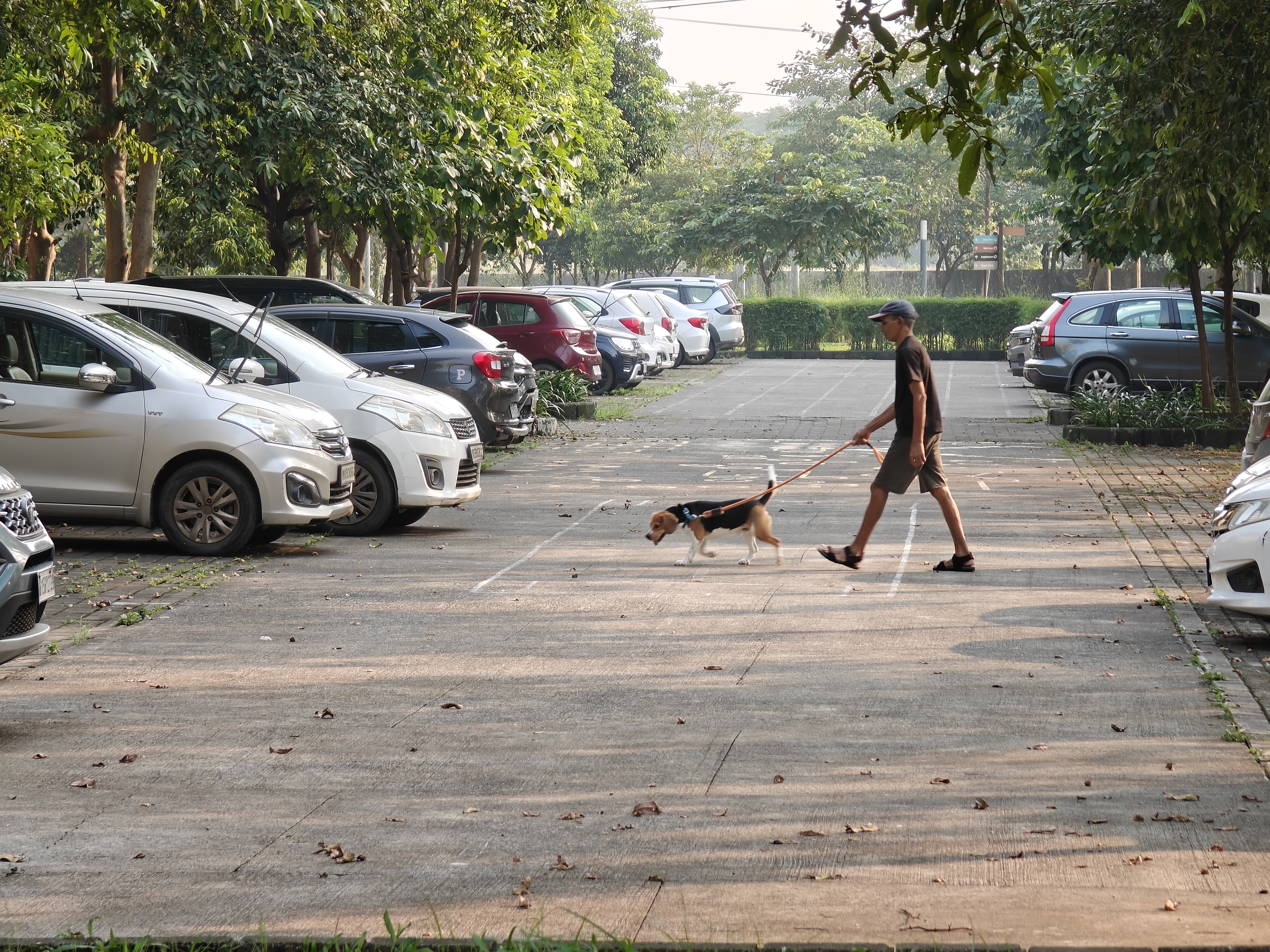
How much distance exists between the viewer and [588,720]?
664 cm

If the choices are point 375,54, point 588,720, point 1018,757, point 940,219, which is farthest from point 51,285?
point 940,219

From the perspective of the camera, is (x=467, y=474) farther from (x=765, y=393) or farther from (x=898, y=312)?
(x=765, y=393)

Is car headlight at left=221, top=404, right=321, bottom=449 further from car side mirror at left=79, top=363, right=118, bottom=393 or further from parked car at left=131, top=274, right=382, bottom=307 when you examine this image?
parked car at left=131, top=274, right=382, bottom=307

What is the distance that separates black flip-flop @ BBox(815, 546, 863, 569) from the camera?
10570mm

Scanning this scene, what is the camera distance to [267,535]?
11680mm

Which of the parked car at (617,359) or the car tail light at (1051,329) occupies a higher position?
the car tail light at (1051,329)

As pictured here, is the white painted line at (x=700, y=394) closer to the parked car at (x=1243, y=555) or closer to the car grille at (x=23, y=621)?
the parked car at (x=1243, y=555)

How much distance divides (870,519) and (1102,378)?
551 inches

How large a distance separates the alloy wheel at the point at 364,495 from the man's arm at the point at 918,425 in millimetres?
4255

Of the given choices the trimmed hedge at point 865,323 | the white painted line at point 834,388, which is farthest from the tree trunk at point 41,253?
the trimmed hedge at point 865,323

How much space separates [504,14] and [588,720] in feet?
45.9

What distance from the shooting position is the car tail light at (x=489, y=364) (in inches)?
629

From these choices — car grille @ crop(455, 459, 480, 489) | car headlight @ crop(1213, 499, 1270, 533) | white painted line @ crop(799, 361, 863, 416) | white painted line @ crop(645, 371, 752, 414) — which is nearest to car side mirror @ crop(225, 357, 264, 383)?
car grille @ crop(455, 459, 480, 489)

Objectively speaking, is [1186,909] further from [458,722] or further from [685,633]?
[685,633]
